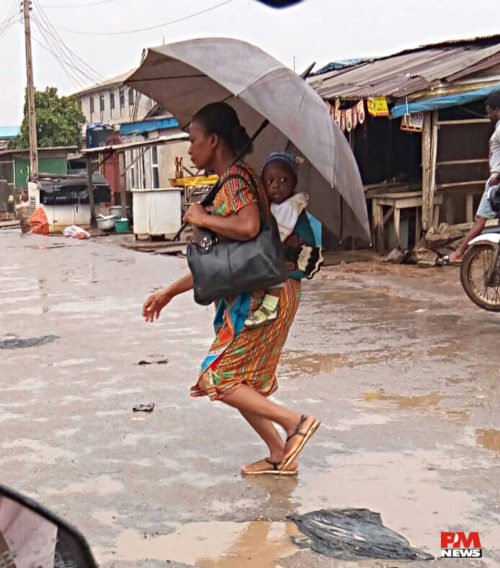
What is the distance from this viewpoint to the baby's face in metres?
4.03

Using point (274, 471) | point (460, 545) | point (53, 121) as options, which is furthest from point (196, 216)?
point (53, 121)

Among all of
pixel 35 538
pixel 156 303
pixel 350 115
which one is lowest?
pixel 156 303

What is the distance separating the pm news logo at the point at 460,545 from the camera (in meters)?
3.36

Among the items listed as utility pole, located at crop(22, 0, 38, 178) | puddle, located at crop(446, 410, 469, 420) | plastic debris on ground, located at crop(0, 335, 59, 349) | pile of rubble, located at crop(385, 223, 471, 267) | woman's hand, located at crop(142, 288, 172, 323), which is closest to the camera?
woman's hand, located at crop(142, 288, 172, 323)

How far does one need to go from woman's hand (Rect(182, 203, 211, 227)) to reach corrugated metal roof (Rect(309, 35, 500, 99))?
874cm

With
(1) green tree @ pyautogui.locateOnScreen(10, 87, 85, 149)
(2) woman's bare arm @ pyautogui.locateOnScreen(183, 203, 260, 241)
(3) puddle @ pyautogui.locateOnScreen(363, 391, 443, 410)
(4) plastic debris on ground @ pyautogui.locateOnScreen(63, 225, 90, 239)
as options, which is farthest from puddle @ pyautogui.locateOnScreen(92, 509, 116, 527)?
(1) green tree @ pyautogui.locateOnScreen(10, 87, 85, 149)

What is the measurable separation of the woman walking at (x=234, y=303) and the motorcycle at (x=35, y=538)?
2.59 metres

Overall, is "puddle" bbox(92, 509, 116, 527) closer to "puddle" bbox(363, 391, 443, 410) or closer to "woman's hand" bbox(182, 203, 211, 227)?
"woman's hand" bbox(182, 203, 211, 227)

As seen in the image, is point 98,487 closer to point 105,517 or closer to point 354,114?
point 105,517

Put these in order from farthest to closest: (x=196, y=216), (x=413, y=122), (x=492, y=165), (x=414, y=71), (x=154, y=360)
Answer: (x=414, y=71), (x=413, y=122), (x=492, y=165), (x=154, y=360), (x=196, y=216)

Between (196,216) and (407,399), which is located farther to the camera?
(407,399)

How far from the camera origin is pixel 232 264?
3797mm

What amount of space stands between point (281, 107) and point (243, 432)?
200 cm

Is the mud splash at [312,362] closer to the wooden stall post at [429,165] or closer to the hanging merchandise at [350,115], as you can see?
the hanging merchandise at [350,115]
